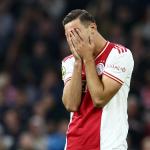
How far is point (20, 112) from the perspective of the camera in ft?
39.5

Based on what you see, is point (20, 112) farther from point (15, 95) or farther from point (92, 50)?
point (92, 50)

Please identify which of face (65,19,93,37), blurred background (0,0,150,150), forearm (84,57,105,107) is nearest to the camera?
forearm (84,57,105,107)

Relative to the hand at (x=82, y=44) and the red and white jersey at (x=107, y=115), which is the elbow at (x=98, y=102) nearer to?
the red and white jersey at (x=107, y=115)

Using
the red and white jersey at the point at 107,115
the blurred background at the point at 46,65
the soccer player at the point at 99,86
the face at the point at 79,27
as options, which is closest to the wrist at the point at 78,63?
the soccer player at the point at 99,86

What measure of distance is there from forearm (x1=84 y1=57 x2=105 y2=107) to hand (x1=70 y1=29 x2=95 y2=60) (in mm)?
53

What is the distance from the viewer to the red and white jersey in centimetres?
625

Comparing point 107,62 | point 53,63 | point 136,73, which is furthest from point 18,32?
point 107,62

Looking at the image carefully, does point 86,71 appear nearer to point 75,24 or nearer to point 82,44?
point 82,44

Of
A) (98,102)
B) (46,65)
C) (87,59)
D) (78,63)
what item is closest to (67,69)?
(78,63)

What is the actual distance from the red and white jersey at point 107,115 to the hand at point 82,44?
0.19m

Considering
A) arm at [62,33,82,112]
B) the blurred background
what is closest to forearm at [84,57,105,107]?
arm at [62,33,82,112]

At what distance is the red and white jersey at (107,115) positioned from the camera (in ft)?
20.5

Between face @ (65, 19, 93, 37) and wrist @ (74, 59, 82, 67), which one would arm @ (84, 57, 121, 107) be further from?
face @ (65, 19, 93, 37)

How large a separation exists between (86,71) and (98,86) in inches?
6.1
